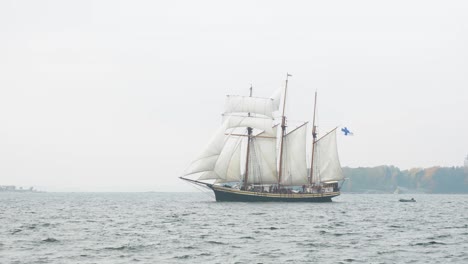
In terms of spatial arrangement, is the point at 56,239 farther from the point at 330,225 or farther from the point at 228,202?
the point at 228,202

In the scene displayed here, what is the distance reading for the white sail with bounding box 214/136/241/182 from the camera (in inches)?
3939

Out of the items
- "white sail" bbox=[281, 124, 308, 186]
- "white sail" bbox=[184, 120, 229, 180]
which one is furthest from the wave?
"white sail" bbox=[281, 124, 308, 186]

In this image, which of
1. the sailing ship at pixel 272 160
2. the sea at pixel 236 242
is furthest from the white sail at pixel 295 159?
the sea at pixel 236 242

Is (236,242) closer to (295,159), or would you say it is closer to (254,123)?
(254,123)

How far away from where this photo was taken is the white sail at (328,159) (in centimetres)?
10869

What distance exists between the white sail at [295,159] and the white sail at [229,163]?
955 centimetres

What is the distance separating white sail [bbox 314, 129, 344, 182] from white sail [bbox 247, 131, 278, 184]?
7.99 m

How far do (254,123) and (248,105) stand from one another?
127 inches

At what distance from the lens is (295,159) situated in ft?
357

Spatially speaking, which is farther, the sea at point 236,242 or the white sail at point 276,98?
the white sail at point 276,98

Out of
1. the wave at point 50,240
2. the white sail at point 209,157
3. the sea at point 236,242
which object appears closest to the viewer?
the sea at point 236,242

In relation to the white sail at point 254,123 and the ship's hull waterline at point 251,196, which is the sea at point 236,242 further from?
the white sail at point 254,123

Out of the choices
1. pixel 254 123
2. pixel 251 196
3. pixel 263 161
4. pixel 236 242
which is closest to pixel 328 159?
pixel 263 161

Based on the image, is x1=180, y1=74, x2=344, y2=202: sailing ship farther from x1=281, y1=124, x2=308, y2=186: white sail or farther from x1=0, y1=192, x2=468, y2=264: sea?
x1=0, y1=192, x2=468, y2=264: sea
